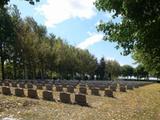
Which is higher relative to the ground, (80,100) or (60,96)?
(60,96)

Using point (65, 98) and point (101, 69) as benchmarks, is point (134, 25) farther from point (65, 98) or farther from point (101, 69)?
point (101, 69)

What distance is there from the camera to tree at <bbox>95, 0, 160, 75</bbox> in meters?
23.1

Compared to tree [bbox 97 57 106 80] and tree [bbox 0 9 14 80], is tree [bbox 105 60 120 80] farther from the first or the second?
tree [bbox 0 9 14 80]

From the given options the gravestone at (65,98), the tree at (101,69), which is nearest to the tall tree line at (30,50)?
the gravestone at (65,98)

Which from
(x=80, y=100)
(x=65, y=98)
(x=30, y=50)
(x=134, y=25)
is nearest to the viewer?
(x=134, y=25)

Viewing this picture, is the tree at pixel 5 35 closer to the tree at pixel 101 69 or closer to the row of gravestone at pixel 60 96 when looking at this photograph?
the row of gravestone at pixel 60 96

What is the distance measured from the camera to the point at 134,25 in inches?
1035

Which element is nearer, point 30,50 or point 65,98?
point 65,98

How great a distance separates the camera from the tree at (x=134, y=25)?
2313 cm

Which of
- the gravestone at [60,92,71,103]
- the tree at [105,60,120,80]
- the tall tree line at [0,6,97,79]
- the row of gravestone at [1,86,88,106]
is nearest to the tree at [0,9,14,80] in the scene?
the tall tree line at [0,6,97,79]

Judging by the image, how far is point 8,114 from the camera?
20250mm

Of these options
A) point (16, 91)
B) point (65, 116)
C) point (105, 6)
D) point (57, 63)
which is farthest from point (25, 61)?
point (65, 116)

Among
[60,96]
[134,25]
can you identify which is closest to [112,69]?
[60,96]

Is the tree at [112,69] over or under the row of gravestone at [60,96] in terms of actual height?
over
